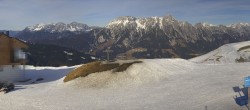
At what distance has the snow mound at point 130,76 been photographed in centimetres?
5732

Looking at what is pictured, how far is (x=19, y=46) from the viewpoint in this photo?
81438 millimetres

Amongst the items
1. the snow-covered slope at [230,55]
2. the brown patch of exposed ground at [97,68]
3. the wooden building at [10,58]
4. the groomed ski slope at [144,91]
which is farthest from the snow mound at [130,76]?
the snow-covered slope at [230,55]

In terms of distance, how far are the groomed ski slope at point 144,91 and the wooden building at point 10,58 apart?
522 inches

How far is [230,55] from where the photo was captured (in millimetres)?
102312

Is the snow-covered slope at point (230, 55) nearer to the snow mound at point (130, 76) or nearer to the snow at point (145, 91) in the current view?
the snow at point (145, 91)

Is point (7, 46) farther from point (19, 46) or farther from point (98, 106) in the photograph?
point (98, 106)

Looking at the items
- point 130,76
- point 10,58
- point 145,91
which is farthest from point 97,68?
point 10,58

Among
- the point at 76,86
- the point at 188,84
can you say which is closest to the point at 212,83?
the point at 188,84

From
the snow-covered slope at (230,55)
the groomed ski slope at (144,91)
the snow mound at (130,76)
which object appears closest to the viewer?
the groomed ski slope at (144,91)

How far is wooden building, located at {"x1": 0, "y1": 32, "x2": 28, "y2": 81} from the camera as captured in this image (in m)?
76.5

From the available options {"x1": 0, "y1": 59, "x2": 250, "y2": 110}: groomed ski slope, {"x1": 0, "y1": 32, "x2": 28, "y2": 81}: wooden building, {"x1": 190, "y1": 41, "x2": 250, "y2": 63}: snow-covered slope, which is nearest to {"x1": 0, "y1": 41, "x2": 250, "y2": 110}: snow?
{"x1": 0, "y1": 59, "x2": 250, "y2": 110}: groomed ski slope

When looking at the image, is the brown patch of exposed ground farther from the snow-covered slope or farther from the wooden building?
the snow-covered slope

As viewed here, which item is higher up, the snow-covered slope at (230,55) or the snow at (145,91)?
the snow-covered slope at (230,55)

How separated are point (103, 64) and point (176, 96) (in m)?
24.1
